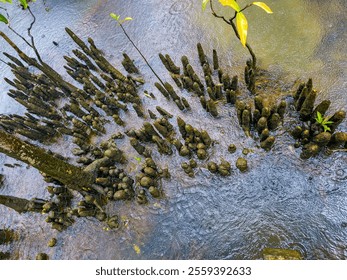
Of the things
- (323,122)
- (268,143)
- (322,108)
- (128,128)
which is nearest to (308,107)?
(322,108)

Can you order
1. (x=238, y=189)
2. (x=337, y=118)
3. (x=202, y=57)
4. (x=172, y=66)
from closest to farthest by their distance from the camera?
(x=337, y=118) < (x=238, y=189) < (x=202, y=57) < (x=172, y=66)

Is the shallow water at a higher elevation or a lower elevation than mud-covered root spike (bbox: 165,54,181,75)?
lower

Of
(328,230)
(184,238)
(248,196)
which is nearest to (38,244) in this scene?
(184,238)

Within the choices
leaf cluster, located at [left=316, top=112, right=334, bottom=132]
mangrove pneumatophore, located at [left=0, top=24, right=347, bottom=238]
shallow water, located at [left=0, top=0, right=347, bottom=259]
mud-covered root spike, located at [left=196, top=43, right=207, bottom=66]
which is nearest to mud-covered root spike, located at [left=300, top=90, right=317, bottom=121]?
mangrove pneumatophore, located at [left=0, top=24, right=347, bottom=238]

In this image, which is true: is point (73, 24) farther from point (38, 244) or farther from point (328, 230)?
point (328, 230)

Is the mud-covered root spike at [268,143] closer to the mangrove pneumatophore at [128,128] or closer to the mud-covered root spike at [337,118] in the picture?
the mangrove pneumatophore at [128,128]

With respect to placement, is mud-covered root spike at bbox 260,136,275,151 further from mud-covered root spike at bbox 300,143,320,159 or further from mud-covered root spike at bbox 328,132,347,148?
mud-covered root spike at bbox 328,132,347,148

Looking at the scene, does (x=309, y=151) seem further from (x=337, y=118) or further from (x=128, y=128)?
(x=128, y=128)

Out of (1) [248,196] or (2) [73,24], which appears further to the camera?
(2) [73,24]
